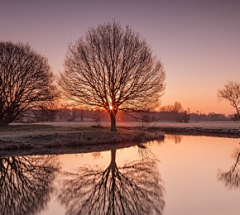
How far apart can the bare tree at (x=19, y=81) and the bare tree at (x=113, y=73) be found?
6457 millimetres

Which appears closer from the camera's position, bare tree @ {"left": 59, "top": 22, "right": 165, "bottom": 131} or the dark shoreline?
bare tree @ {"left": 59, "top": 22, "right": 165, "bottom": 131}

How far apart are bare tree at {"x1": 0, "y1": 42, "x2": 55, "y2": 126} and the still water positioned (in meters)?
19.7

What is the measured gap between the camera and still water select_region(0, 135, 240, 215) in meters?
8.05

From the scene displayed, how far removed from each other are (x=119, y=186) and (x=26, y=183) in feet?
13.8

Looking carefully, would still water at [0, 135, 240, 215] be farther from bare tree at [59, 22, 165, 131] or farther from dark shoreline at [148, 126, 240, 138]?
dark shoreline at [148, 126, 240, 138]

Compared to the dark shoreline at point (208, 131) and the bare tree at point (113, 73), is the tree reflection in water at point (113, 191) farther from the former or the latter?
the dark shoreline at point (208, 131)

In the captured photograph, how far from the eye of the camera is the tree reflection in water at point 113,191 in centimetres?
801

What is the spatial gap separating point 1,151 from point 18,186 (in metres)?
10.9

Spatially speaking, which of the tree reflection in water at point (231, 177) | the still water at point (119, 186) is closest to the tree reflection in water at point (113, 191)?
the still water at point (119, 186)

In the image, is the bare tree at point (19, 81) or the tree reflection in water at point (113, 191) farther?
the bare tree at point (19, 81)

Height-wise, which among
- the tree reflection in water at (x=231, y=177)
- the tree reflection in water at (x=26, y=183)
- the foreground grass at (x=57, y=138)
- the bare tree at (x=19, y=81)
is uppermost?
the bare tree at (x=19, y=81)

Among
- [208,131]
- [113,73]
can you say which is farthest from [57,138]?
[208,131]

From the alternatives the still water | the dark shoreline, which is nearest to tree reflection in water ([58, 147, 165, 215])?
the still water

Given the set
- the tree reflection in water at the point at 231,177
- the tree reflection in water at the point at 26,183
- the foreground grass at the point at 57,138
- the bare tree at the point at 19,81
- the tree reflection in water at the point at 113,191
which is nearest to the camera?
the tree reflection in water at the point at 113,191
